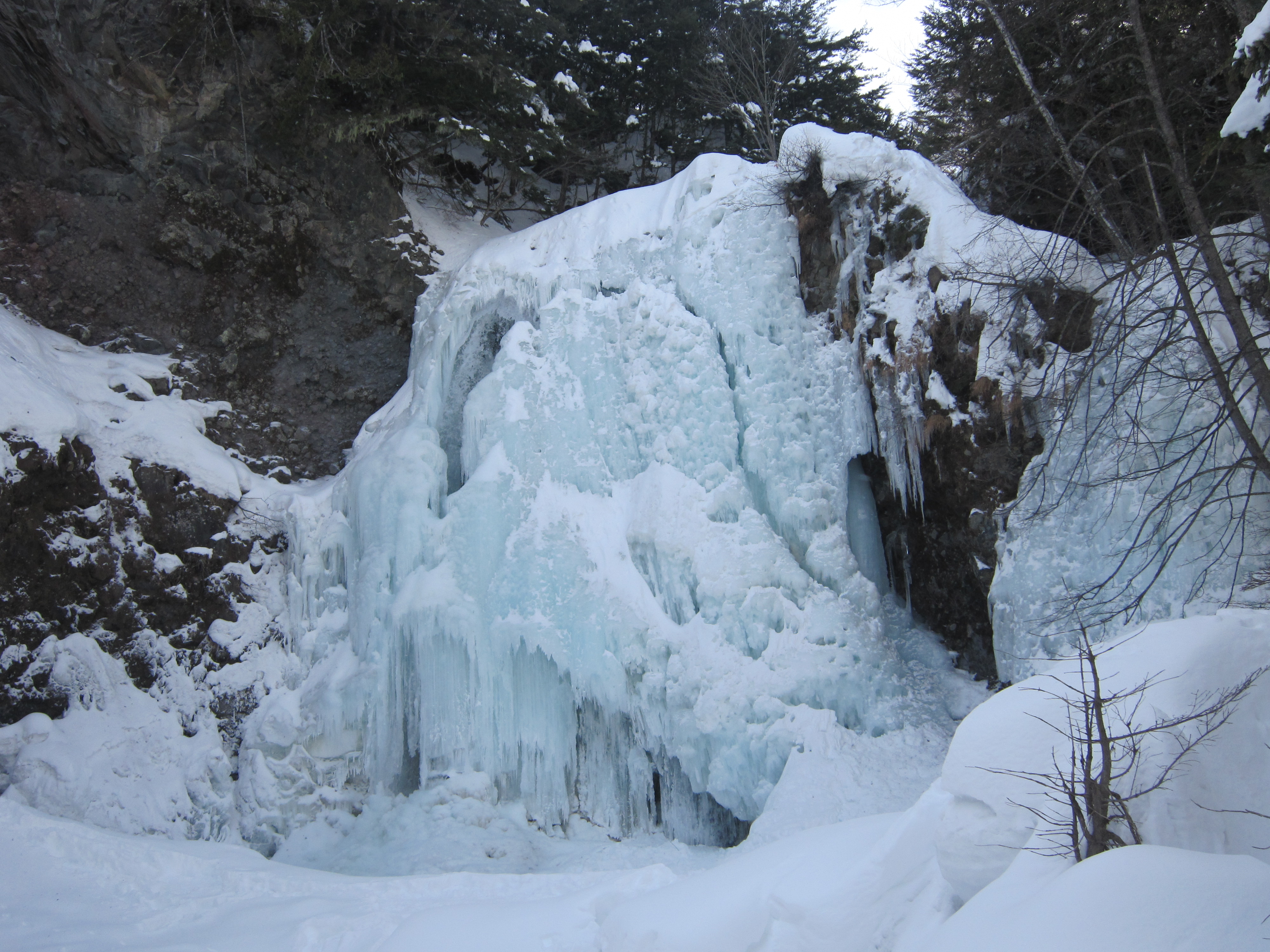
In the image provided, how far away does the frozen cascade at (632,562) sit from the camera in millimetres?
6680

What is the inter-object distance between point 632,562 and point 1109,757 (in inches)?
179

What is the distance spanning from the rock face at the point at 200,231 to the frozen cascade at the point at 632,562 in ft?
4.86

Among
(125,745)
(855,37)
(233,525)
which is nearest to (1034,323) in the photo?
(233,525)

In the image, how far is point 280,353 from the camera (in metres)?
8.83

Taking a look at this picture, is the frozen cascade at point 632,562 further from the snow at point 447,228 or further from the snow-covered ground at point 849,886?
the snow at point 447,228

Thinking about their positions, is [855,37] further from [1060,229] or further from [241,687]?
[241,687]

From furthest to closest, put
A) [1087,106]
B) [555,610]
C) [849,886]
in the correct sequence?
[1087,106]
[555,610]
[849,886]

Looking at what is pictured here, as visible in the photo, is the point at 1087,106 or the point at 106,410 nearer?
the point at 1087,106

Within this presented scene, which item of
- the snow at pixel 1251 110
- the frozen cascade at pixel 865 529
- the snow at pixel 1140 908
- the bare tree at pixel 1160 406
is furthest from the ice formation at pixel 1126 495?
the snow at pixel 1140 908

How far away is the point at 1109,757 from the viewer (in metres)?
2.91

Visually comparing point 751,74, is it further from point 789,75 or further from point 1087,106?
point 1087,106

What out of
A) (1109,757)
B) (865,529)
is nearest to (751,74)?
(865,529)

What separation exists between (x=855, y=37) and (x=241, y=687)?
13.2 meters

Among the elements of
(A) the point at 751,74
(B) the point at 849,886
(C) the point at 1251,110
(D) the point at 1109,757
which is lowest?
(B) the point at 849,886
